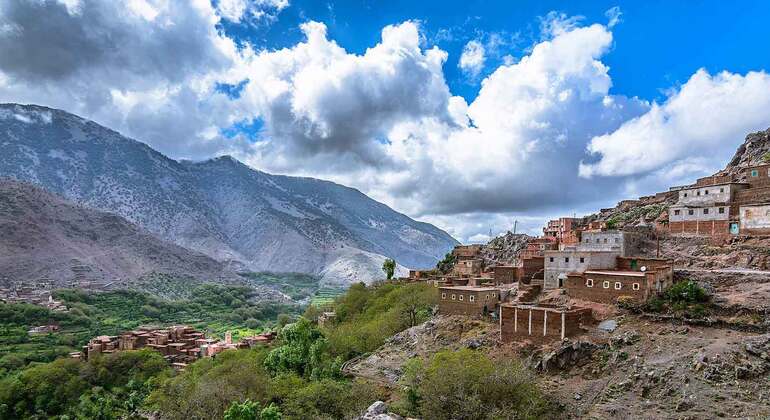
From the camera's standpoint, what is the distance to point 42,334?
8375 cm

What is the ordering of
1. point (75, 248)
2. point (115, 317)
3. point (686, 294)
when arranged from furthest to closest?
point (75, 248) → point (115, 317) → point (686, 294)

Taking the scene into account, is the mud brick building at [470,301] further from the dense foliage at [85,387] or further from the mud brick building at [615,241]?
the dense foliage at [85,387]

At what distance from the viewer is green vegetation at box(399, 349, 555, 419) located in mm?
21672

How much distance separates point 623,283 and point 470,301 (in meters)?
11.0

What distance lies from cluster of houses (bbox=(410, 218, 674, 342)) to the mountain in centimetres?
13008

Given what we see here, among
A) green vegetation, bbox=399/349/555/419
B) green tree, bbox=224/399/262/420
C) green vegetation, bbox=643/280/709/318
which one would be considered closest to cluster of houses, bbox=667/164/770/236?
green vegetation, bbox=643/280/709/318

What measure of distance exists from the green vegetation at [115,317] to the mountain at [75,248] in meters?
22.3

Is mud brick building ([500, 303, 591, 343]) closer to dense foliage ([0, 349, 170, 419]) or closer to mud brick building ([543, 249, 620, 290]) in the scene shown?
mud brick building ([543, 249, 620, 290])

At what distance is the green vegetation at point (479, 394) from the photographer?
21.7 m

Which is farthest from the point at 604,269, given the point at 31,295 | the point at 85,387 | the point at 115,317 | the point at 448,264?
the point at 31,295

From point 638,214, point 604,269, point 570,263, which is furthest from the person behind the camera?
point 638,214

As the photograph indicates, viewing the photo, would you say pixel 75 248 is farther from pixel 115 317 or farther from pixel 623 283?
pixel 623 283

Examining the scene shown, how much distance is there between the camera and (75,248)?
150250 mm

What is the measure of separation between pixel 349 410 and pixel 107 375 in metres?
49.1
